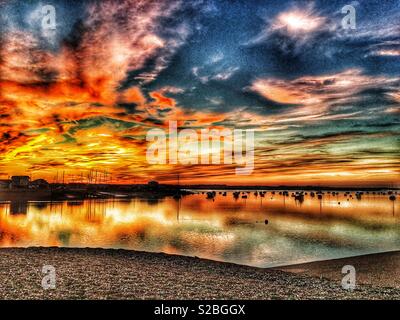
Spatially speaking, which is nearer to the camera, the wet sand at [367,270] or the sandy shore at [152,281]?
the sandy shore at [152,281]

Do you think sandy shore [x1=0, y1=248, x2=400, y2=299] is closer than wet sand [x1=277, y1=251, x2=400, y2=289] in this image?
Yes

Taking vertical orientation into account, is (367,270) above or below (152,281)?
below

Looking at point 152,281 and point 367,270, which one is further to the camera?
point 367,270

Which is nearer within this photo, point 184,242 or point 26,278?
point 26,278

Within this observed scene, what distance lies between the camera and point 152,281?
45.3 feet

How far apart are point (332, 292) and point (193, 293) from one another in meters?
5.94

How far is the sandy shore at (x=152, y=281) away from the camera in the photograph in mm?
12047

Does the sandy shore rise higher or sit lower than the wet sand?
higher

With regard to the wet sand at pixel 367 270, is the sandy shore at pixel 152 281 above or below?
above

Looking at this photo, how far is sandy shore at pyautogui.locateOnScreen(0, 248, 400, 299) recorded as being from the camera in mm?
12047

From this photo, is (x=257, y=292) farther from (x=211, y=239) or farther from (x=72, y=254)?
(x=211, y=239)

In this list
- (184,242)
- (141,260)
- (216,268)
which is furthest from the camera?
(184,242)
